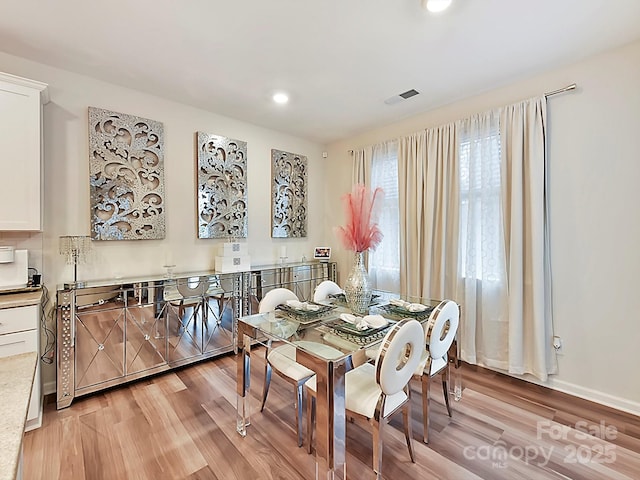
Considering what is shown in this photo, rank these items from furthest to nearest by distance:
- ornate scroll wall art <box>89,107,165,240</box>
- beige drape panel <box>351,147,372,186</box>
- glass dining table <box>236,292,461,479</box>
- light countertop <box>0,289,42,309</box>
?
beige drape panel <box>351,147,372,186</box>
ornate scroll wall art <box>89,107,165,240</box>
light countertop <box>0,289,42,309</box>
glass dining table <box>236,292,461,479</box>

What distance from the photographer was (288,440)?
6.47 ft

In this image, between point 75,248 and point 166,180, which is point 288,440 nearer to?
point 75,248

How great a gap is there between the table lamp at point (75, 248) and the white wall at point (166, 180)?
0.42 feet

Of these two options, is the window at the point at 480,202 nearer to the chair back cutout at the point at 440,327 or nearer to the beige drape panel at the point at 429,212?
the beige drape panel at the point at 429,212

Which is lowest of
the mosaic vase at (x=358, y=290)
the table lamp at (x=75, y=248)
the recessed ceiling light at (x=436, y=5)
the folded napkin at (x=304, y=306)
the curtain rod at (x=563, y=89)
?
the folded napkin at (x=304, y=306)

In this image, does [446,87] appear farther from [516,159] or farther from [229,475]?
[229,475]

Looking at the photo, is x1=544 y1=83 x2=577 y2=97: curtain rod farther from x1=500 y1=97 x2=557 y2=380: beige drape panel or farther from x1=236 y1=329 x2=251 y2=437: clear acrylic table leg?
x1=236 y1=329 x2=251 y2=437: clear acrylic table leg

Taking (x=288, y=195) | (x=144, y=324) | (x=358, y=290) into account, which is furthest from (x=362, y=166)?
(x=144, y=324)

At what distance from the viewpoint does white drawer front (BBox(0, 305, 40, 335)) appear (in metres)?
1.96

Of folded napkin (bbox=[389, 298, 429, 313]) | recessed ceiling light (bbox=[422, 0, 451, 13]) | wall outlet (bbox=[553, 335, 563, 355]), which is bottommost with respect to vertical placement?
wall outlet (bbox=[553, 335, 563, 355])

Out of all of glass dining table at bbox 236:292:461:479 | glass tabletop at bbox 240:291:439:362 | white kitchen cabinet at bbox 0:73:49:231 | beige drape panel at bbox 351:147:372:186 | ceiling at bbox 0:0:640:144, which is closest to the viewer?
glass dining table at bbox 236:292:461:479

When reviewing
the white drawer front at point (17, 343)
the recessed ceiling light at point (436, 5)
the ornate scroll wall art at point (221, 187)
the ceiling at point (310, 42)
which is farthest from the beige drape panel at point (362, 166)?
the white drawer front at point (17, 343)

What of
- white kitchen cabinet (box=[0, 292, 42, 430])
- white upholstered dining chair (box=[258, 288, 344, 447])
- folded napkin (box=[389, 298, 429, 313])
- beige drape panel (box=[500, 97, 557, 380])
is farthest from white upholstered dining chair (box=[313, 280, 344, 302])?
white kitchen cabinet (box=[0, 292, 42, 430])

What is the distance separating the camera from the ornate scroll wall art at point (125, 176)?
2693 mm
